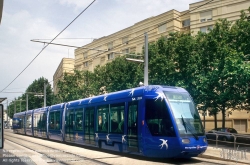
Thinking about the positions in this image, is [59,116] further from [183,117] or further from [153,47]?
[183,117]

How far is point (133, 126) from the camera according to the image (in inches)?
500

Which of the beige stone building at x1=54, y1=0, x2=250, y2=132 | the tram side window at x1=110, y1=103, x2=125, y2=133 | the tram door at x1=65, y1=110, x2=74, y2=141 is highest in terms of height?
the beige stone building at x1=54, y1=0, x2=250, y2=132

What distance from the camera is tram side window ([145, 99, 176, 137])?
445 inches

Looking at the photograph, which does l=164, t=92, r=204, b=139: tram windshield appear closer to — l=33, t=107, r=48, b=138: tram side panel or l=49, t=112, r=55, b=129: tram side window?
l=49, t=112, r=55, b=129: tram side window

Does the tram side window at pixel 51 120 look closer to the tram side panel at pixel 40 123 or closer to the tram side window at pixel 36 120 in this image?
the tram side panel at pixel 40 123

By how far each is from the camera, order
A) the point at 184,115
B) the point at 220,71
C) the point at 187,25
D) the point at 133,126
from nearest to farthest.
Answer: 1. the point at 184,115
2. the point at 133,126
3. the point at 220,71
4. the point at 187,25

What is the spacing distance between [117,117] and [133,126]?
145cm

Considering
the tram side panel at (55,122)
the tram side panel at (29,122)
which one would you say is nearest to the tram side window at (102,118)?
the tram side panel at (55,122)

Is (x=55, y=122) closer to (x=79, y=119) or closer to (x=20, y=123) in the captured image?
(x=79, y=119)

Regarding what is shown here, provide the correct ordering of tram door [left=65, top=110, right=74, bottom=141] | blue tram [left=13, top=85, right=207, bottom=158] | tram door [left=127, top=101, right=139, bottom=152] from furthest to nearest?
tram door [left=65, top=110, right=74, bottom=141]
tram door [left=127, top=101, right=139, bottom=152]
blue tram [left=13, top=85, right=207, bottom=158]

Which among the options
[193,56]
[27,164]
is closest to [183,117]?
[27,164]

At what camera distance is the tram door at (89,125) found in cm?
1652

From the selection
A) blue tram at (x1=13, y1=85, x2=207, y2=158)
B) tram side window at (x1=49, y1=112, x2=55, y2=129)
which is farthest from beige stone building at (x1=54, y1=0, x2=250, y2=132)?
blue tram at (x1=13, y1=85, x2=207, y2=158)

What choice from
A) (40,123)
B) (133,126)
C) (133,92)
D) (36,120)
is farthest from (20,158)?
(36,120)
